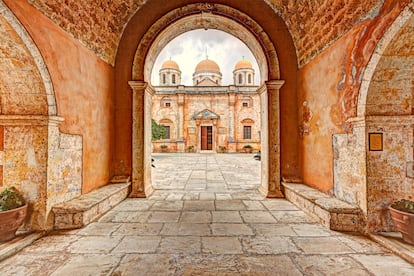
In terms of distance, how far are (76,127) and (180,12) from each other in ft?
10.6

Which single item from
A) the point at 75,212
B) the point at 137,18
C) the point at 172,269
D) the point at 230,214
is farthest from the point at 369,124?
the point at 137,18

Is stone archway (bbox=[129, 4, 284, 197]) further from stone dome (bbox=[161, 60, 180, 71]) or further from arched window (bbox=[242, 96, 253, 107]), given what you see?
stone dome (bbox=[161, 60, 180, 71])

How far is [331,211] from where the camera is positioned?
3.01m

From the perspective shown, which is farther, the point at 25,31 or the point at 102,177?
the point at 102,177

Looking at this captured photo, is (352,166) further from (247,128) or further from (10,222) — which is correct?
(247,128)

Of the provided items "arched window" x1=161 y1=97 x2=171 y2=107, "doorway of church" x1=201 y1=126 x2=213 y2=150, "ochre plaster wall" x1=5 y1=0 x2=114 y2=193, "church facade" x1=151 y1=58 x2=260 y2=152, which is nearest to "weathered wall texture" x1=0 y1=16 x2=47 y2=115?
"ochre plaster wall" x1=5 y1=0 x2=114 y2=193

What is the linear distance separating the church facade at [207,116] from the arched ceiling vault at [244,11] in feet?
62.8

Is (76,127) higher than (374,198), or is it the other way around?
(76,127)

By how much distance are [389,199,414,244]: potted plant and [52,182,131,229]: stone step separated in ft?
13.1

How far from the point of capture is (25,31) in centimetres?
259

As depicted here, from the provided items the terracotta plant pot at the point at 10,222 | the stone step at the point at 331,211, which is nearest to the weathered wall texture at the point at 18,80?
the terracotta plant pot at the point at 10,222

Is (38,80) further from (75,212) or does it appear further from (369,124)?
(369,124)

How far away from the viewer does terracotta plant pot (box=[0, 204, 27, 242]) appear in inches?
98.5

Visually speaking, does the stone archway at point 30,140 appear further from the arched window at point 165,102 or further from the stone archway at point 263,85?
the arched window at point 165,102
